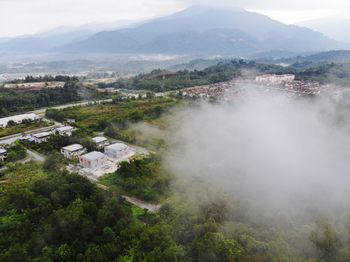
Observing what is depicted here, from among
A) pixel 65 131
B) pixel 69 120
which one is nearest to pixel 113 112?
pixel 69 120

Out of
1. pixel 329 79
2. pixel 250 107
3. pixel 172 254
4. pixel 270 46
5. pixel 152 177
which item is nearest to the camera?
pixel 172 254

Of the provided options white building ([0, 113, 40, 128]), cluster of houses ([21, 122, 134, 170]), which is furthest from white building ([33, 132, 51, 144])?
white building ([0, 113, 40, 128])

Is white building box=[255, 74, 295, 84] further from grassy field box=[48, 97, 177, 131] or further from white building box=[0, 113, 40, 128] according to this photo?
white building box=[0, 113, 40, 128]

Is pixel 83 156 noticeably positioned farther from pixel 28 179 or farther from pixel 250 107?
pixel 250 107

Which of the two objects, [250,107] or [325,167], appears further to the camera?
[250,107]

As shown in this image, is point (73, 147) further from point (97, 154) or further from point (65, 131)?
point (65, 131)

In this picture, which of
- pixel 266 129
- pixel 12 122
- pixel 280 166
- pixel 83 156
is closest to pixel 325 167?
pixel 280 166
